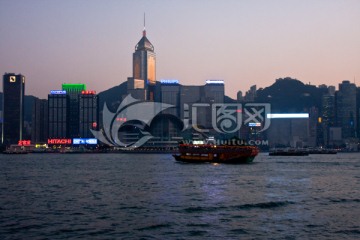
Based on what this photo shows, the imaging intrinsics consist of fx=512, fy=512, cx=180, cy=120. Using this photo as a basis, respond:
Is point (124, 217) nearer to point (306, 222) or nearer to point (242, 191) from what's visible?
point (306, 222)

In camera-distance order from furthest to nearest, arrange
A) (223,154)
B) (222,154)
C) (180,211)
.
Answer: (222,154) < (223,154) < (180,211)

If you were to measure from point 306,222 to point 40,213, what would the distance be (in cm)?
2496

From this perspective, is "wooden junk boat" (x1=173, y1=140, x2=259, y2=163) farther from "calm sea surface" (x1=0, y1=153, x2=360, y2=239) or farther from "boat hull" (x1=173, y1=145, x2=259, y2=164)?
"calm sea surface" (x1=0, y1=153, x2=360, y2=239)

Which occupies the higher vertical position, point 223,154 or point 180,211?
point 223,154

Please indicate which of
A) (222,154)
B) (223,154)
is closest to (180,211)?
(223,154)

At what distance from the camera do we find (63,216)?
156 ft

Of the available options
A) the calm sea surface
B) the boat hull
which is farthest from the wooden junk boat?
the calm sea surface

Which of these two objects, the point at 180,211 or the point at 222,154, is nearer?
the point at 180,211

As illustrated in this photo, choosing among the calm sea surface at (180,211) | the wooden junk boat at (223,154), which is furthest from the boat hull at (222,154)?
the calm sea surface at (180,211)

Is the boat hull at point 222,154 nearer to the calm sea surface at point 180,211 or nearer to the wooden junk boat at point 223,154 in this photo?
the wooden junk boat at point 223,154

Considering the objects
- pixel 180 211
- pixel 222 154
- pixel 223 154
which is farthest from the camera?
pixel 222 154

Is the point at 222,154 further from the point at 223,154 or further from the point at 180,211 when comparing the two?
the point at 180,211

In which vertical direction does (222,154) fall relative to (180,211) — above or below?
above

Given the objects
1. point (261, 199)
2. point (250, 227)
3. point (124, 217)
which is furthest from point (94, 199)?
point (250, 227)
